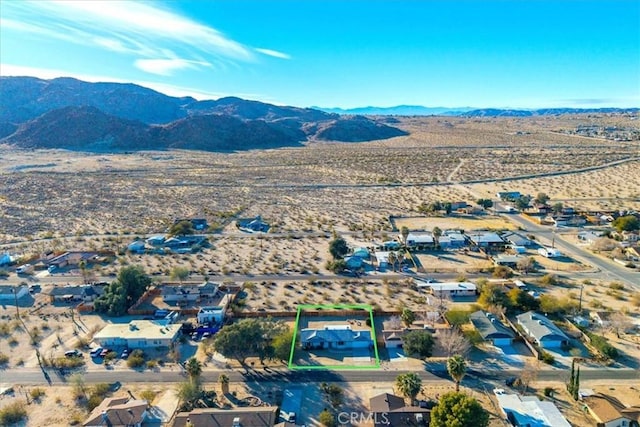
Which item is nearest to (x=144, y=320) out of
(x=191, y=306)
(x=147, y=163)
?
(x=191, y=306)

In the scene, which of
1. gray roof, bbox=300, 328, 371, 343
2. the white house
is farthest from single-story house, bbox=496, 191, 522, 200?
gray roof, bbox=300, 328, 371, 343

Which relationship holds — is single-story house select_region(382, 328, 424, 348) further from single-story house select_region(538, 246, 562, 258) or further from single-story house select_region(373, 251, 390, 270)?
single-story house select_region(538, 246, 562, 258)

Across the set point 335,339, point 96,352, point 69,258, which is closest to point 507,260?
point 335,339

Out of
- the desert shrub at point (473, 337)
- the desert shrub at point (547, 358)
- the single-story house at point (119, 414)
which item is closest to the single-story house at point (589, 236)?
the desert shrub at point (547, 358)

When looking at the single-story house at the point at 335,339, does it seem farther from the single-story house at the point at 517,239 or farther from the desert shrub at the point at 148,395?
the single-story house at the point at 517,239

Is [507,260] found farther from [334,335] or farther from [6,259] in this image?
[6,259]

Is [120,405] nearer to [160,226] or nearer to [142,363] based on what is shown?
[142,363]
